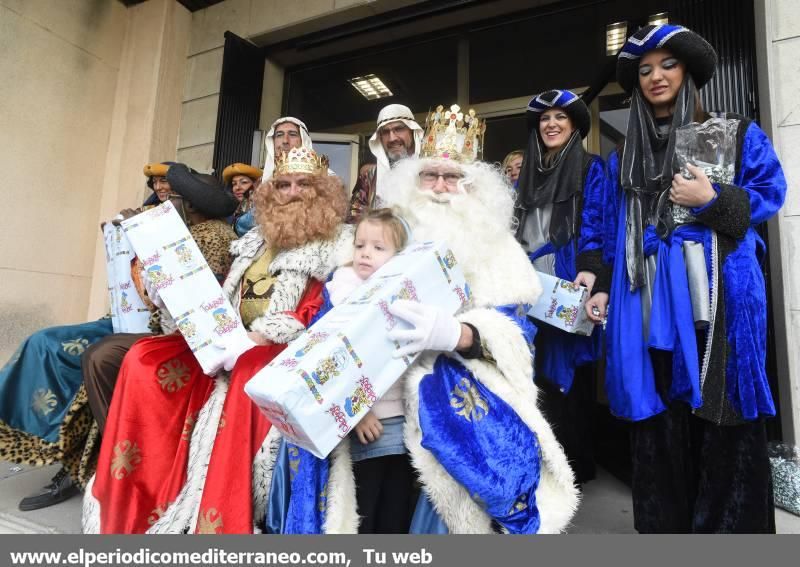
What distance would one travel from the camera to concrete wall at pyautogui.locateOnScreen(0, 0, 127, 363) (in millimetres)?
4250

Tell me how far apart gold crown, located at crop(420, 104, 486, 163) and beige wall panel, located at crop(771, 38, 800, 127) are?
1.98 m

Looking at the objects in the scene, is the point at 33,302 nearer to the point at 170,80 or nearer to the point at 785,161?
the point at 170,80

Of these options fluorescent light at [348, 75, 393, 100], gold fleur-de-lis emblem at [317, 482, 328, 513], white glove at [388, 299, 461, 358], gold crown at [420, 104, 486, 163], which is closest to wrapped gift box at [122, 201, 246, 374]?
gold fleur-de-lis emblem at [317, 482, 328, 513]

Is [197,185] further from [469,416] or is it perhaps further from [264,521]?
[469,416]

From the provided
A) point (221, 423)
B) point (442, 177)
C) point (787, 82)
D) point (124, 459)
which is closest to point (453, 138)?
point (442, 177)

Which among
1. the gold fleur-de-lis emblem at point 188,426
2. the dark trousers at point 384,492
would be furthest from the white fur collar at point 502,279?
the gold fleur-de-lis emblem at point 188,426

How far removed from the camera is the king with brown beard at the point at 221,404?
185 centimetres

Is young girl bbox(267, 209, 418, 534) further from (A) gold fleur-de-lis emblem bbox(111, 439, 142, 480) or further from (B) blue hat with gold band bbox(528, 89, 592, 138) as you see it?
(B) blue hat with gold band bbox(528, 89, 592, 138)

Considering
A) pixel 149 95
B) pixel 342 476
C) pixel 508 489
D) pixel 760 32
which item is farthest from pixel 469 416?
pixel 149 95

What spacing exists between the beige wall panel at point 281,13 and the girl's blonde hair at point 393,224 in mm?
3669

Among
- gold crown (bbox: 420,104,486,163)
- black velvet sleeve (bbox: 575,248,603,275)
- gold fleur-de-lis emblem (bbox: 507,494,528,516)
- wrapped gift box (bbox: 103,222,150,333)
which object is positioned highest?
gold crown (bbox: 420,104,486,163)

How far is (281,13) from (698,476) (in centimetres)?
514

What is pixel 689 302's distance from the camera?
1.77 meters
